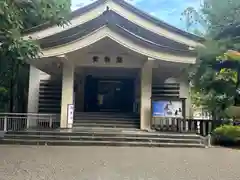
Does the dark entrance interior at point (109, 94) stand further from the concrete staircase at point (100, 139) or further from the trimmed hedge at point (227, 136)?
the concrete staircase at point (100, 139)

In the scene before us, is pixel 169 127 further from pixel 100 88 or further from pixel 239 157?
pixel 100 88

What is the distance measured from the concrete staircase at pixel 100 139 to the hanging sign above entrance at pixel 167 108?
1.77 metres

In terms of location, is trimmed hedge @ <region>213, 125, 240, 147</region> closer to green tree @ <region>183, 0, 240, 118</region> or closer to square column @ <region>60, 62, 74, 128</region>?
green tree @ <region>183, 0, 240, 118</region>

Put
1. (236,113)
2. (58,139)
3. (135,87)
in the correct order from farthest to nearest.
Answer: (135,87) < (236,113) < (58,139)

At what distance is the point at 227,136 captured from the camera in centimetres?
1453

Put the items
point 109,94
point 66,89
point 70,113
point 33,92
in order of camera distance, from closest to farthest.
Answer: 1. point 70,113
2. point 66,89
3. point 33,92
4. point 109,94

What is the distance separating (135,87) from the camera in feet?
69.2

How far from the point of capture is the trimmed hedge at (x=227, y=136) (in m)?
14.3

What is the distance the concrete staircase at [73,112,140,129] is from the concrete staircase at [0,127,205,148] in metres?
3.15

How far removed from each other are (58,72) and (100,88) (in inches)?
128

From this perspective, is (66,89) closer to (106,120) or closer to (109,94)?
(106,120)

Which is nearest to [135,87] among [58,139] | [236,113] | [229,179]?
[236,113]

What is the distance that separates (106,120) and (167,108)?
10.8ft

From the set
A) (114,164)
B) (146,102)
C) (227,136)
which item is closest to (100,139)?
(146,102)
